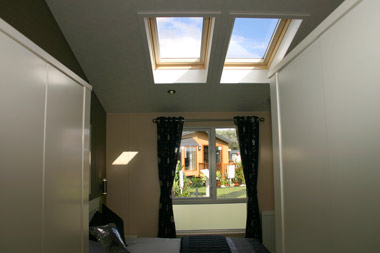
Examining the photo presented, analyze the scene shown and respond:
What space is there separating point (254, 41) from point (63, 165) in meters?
3.06

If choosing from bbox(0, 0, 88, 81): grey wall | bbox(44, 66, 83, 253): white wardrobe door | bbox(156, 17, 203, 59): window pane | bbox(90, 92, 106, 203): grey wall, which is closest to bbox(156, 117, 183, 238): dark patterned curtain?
bbox(90, 92, 106, 203): grey wall

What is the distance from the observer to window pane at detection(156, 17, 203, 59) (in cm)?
346

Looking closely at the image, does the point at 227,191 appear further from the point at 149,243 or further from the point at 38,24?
the point at 38,24

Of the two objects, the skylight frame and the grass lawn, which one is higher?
the skylight frame

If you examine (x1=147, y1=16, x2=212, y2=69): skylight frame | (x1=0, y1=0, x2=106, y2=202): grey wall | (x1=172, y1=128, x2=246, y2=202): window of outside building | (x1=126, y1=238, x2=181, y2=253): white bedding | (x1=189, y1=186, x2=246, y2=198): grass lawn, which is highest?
(x1=147, y1=16, x2=212, y2=69): skylight frame

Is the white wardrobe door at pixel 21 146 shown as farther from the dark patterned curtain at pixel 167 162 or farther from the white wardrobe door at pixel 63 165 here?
the dark patterned curtain at pixel 167 162

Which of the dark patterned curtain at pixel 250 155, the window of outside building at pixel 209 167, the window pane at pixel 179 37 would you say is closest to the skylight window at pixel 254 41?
the window pane at pixel 179 37

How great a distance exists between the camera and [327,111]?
109cm

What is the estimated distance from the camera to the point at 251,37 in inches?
150

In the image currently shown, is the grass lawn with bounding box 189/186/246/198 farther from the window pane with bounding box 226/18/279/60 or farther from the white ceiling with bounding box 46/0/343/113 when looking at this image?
the window pane with bounding box 226/18/279/60

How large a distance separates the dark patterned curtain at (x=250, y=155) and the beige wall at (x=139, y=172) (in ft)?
0.48

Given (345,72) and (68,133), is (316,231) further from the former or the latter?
(68,133)

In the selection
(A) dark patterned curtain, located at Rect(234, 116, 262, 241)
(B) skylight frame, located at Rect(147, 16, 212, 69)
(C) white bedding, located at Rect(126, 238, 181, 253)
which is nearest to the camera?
(C) white bedding, located at Rect(126, 238, 181, 253)

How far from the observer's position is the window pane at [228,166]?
16.7 ft
